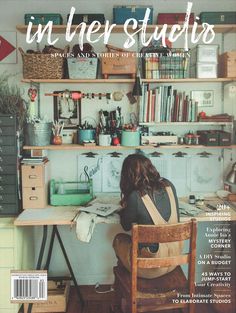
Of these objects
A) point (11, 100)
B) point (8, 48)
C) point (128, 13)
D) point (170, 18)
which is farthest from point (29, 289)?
point (170, 18)

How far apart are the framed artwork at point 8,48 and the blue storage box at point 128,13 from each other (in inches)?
29.5

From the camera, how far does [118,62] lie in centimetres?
260

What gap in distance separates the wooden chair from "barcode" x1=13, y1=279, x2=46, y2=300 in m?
0.44

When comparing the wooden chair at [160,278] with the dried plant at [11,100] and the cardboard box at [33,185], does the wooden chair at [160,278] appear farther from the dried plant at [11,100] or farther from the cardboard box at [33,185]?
the dried plant at [11,100]

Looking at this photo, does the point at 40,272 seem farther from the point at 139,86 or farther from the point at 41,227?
the point at 139,86

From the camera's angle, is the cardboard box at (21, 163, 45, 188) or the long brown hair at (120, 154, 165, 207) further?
the cardboard box at (21, 163, 45, 188)

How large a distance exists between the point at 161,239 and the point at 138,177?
0.45 m

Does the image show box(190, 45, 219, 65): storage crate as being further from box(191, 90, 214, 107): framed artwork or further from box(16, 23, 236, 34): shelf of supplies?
box(191, 90, 214, 107): framed artwork

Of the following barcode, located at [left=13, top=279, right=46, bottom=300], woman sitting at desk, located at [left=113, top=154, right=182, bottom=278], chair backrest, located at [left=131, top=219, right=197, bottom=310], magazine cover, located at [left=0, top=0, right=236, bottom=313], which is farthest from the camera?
magazine cover, located at [left=0, top=0, right=236, bottom=313]

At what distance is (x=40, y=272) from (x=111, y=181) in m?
1.04

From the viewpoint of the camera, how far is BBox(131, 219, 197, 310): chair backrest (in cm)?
185

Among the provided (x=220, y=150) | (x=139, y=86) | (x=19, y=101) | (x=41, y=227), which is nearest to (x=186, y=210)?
(x=220, y=150)

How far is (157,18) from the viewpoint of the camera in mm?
2625

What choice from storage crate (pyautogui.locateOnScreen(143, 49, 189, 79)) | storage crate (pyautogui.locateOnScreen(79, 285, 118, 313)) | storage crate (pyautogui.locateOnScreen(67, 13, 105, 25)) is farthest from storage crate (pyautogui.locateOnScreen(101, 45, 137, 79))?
storage crate (pyautogui.locateOnScreen(79, 285, 118, 313))
